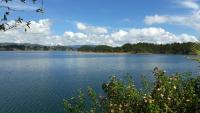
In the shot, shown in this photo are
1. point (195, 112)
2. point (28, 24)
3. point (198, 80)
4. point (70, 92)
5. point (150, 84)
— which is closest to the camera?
point (28, 24)

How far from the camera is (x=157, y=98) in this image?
9.31m

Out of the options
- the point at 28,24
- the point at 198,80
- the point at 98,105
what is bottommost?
the point at 98,105

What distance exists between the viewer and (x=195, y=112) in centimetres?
905

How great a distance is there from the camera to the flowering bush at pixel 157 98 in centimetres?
911

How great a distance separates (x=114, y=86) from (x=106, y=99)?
1.47ft

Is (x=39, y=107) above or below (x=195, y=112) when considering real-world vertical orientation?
below

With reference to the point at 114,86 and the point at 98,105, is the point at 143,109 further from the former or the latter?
the point at 98,105

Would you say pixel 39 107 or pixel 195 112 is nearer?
pixel 195 112

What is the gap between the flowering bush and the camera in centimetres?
911

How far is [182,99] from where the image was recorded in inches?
371

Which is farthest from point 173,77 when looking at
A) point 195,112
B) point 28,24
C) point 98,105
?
point 28,24

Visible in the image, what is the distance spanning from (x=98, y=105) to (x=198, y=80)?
10.4ft

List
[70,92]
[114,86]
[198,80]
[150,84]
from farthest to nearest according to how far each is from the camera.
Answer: [70,92] → [150,84] → [114,86] → [198,80]

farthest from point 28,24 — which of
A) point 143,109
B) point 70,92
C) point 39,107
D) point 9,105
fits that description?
point 70,92
